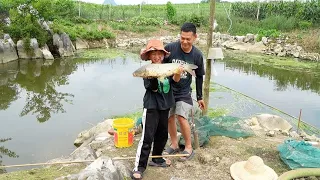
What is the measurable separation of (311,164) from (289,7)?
75.8 ft

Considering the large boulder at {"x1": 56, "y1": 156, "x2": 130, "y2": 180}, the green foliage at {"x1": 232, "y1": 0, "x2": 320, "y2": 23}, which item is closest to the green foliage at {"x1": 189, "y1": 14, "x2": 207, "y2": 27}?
the green foliage at {"x1": 232, "y1": 0, "x2": 320, "y2": 23}

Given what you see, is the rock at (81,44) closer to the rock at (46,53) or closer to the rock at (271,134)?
the rock at (46,53)

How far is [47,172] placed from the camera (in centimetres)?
369

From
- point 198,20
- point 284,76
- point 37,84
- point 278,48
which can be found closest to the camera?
point 37,84

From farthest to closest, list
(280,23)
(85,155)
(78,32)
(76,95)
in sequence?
1. (280,23)
2. (78,32)
3. (76,95)
4. (85,155)

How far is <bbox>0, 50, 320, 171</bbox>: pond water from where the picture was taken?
631 centimetres

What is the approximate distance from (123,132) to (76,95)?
546 centimetres

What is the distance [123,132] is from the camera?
431 cm

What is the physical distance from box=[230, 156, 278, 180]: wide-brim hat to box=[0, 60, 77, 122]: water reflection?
17.2 feet

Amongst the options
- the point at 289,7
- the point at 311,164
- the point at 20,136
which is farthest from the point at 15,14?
the point at 289,7

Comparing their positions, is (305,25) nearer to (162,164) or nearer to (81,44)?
(81,44)

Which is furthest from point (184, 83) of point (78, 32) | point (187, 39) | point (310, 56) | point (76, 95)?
point (78, 32)

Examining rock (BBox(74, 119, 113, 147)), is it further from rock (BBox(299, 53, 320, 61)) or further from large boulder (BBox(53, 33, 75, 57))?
rock (BBox(299, 53, 320, 61))

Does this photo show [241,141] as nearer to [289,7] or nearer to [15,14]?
[15,14]
